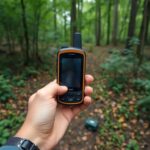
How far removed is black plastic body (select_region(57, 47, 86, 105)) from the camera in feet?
7.32

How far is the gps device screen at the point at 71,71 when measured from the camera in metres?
2.25

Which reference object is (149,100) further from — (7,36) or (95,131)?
(7,36)

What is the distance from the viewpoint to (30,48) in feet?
30.0

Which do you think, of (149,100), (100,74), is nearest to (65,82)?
(149,100)

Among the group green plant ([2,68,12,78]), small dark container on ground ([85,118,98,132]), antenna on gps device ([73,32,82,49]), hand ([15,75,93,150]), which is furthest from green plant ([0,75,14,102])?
antenna on gps device ([73,32,82,49])

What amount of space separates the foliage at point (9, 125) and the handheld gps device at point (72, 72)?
7.86ft

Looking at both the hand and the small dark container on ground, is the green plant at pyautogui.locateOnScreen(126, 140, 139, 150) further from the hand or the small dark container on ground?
the hand

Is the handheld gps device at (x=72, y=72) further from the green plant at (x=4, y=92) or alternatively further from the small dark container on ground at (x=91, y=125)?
the green plant at (x=4, y=92)

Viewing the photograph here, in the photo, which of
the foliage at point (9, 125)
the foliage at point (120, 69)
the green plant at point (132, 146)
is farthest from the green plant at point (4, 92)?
the green plant at point (132, 146)

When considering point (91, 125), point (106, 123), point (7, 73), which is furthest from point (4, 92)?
point (106, 123)

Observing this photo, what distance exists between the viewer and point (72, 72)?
2.29 meters

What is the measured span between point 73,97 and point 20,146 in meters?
0.76

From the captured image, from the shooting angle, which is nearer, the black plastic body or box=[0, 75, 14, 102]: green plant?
the black plastic body

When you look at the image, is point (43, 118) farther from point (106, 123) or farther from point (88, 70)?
point (88, 70)
